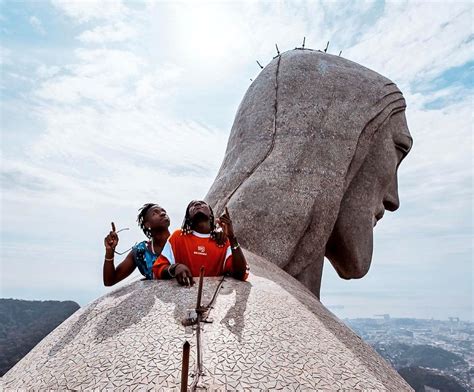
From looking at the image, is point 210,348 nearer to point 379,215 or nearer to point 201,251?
point 201,251

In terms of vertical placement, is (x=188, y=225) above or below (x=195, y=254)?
above

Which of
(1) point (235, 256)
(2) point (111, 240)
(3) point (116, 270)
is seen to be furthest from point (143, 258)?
(1) point (235, 256)

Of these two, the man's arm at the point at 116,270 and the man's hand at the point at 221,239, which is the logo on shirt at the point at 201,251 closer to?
the man's hand at the point at 221,239

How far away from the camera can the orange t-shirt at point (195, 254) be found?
3.62 m

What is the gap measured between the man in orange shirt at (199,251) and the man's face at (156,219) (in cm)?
24

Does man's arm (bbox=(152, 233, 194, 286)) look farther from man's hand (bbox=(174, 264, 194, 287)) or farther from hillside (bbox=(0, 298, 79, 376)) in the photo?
hillside (bbox=(0, 298, 79, 376))

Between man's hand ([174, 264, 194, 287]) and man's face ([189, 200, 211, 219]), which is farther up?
man's face ([189, 200, 211, 219])

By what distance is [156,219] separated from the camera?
391cm

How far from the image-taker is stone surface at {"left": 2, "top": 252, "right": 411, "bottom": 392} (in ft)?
7.59

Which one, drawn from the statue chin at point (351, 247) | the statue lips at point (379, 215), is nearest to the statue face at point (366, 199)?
the statue chin at point (351, 247)

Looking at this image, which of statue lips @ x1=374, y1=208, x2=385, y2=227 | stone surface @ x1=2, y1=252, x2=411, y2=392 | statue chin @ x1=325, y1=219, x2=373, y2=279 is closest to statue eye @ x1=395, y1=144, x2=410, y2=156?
statue lips @ x1=374, y1=208, x2=385, y2=227

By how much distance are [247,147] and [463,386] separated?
21.1 meters

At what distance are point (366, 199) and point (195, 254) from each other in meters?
3.65

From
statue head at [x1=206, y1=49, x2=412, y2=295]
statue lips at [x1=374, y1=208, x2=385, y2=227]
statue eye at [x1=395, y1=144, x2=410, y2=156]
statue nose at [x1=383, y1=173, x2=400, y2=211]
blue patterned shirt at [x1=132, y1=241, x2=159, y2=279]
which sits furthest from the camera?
statue nose at [x1=383, y1=173, x2=400, y2=211]
